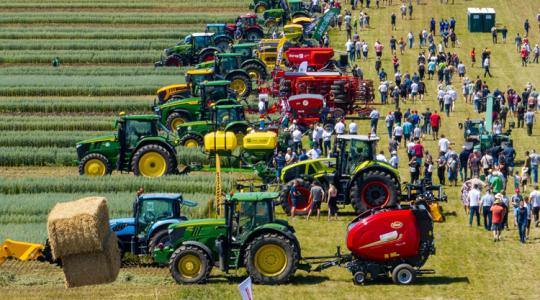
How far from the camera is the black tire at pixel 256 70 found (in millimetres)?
50906

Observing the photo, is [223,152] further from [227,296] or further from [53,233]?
[53,233]

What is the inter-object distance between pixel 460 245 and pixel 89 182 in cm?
1225

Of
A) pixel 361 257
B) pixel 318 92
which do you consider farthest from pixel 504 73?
pixel 361 257

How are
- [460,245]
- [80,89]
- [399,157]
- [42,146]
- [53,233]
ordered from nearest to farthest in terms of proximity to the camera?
1. [53,233]
2. [460,245]
3. [399,157]
4. [42,146]
5. [80,89]

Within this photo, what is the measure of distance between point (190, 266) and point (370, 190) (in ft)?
24.2

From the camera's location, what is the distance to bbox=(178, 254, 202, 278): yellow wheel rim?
1033 inches

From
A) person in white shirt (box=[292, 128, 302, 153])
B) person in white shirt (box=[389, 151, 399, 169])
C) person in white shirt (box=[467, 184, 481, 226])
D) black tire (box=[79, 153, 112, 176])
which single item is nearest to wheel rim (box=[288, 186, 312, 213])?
person in white shirt (box=[467, 184, 481, 226])

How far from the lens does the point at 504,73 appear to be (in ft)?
180

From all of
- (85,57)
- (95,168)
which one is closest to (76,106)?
(85,57)

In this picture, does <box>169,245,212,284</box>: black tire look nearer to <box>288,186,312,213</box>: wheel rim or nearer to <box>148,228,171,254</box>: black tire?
<box>148,228,171,254</box>: black tire

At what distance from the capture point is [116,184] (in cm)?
3575

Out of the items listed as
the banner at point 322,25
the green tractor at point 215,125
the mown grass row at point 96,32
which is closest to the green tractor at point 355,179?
the green tractor at point 215,125

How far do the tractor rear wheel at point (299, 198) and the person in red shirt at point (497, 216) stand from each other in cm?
525

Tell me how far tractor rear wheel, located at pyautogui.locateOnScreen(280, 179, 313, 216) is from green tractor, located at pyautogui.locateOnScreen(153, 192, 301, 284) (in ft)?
20.8
